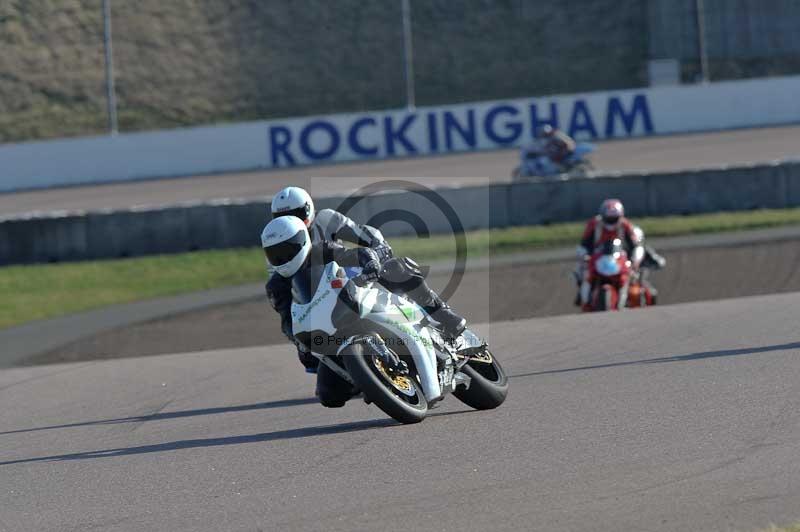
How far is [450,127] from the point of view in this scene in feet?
113

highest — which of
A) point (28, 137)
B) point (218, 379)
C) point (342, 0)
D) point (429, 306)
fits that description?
point (342, 0)

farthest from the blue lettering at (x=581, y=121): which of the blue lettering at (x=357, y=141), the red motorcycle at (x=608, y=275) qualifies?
the red motorcycle at (x=608, y=275)

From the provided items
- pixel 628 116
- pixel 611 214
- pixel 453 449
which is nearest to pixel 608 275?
pixel 611 214

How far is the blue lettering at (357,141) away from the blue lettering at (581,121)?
5182 millimetres

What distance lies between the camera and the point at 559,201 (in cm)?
2197

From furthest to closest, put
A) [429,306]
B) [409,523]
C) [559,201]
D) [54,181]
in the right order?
1. [54,181]
2. [559,201]
3. [429,306]
4. [409,523]

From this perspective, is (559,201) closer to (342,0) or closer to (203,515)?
(203,515)

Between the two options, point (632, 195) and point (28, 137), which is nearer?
point (632, 195)

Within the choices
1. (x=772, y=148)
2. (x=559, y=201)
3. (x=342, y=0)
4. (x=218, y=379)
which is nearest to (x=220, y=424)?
(x=218, y=379)

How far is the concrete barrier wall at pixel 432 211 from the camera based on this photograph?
2053cm

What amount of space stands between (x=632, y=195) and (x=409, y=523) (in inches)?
683

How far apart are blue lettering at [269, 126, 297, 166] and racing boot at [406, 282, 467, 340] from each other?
87.0ft

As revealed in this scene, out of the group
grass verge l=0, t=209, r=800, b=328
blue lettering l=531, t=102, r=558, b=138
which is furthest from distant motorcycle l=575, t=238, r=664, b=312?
blue lettering l=531, t=102, r=558, b=138

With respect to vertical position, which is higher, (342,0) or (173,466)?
(342,0)
